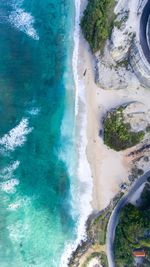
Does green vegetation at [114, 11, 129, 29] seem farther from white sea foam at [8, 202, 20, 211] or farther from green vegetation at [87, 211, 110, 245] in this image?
white sea foam at [8, 202, 20, 211]

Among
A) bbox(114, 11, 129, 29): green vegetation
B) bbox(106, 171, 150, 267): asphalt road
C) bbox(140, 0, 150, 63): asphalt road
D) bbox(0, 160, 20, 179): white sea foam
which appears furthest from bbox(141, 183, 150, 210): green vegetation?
bbox(114, 11, 129, 29): green vegetation

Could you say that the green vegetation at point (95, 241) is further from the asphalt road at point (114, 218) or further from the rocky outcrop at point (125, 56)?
the rocky outcrop at point (125, 56)

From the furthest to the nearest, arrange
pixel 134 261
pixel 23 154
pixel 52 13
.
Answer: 1. pixel 52 13
2. pixel 23 154
3. pixel 134 261

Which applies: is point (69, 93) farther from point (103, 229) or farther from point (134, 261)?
point (134, 261)

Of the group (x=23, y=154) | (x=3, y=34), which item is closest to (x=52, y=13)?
(x=3, y=34)

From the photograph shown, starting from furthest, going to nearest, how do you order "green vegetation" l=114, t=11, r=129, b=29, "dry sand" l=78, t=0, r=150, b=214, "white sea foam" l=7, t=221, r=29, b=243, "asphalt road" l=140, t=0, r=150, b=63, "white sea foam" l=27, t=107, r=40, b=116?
1. "white sea foam" l=27, t=107, r=40, b=116
2. "dry sand" l=78, t=0, r=150, b=214
3. "white sea foam" l=7, t=221, r=29, b=243
4. "green vegetation" l=114, t=11, r=129, b=29
5. "asphalt road" l=140, t=0, r=150, b=63

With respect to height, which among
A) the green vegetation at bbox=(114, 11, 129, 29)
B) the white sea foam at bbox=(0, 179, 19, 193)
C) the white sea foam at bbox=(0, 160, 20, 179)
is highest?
the green vegetation at bbox=(114, 11, 129, 29)

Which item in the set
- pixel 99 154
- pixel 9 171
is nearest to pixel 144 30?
pixel 99 154
